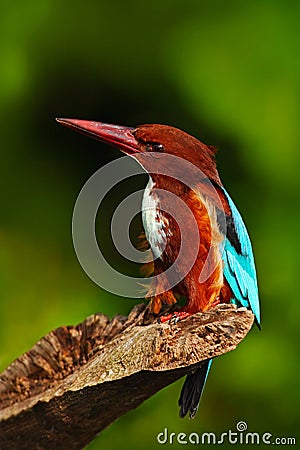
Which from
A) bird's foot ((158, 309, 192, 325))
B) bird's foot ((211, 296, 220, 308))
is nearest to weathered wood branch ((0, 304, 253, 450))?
bird's foot ((158, 309, 192, 325))

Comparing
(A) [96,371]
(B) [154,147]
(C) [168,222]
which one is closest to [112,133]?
(B) [154,147]

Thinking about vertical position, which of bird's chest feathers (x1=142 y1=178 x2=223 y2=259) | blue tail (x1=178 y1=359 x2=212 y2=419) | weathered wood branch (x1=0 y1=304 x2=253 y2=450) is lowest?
blue tail (x1=178 y1=359 x2=212 y2=419)

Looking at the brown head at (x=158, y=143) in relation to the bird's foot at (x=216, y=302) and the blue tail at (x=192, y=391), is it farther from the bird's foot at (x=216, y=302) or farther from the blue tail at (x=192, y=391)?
the blue tail at (x=192, y=391)

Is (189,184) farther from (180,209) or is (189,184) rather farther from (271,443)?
(271,443)

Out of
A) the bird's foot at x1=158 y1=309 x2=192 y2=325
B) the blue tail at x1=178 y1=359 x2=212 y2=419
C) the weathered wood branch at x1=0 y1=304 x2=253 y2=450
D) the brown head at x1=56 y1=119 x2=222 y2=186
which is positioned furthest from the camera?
the blue tail at x1=178 y1=359 x2=212 y2=419

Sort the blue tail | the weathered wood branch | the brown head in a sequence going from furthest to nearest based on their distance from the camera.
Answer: the blue tail, the brown head, the weathered wood branch

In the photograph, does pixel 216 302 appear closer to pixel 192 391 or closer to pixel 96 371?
pixel 192 391

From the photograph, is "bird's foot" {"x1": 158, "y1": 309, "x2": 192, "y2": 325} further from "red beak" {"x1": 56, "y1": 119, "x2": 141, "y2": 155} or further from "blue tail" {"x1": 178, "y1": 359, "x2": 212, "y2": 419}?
"red beak" {"x1": 56, "y1": 119, "x2": 141, "y2": 155}

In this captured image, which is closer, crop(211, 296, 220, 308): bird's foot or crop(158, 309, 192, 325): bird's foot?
crop(158, 309, 192, 325): bird's foot
